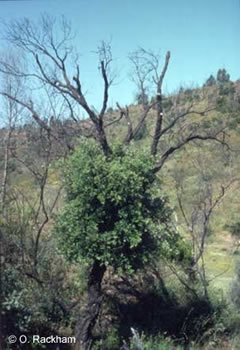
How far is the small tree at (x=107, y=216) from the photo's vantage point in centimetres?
626

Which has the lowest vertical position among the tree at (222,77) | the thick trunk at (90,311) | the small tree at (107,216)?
the thick trunk at (90,311)

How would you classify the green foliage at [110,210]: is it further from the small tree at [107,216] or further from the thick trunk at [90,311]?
the thick trunk at [90,311]

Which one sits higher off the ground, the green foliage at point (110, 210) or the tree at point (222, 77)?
the tree at point (222, 77)

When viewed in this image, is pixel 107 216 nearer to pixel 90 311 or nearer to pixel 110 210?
pixel 110 210

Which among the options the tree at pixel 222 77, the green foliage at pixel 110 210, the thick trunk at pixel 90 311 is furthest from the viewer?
the tree at pixel 222 77

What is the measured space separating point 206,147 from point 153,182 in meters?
15.2

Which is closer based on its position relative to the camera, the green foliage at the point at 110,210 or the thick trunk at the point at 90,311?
the green foliage at the point at 110,210

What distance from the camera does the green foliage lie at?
6254 mm

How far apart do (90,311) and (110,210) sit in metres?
1.57

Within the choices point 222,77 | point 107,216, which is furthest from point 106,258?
point 222,77

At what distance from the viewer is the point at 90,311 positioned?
22.1 ft

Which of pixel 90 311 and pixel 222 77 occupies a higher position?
pixel 222 77

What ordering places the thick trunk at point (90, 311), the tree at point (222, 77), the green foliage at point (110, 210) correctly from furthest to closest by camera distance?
the tree at point (222, 77), the thick trunk at point (90, 311), the green foliage at point (110, 210)

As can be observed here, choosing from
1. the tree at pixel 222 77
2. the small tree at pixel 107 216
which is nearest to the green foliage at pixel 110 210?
the small tree at pixel 107 216
